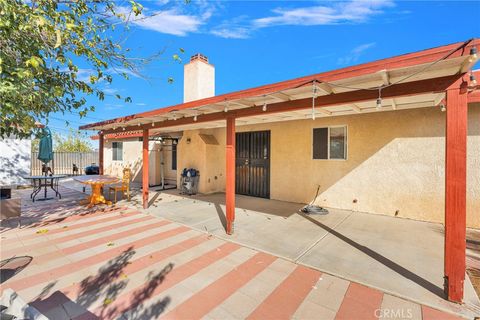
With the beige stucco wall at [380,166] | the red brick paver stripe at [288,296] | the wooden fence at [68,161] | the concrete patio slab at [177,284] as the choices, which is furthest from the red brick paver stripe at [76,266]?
the wooden fence at [68,161]

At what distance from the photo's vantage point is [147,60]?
444 cm

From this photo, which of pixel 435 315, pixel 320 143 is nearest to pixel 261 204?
pixel 320 143

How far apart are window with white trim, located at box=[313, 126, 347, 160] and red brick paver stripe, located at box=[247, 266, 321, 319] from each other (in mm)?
4524

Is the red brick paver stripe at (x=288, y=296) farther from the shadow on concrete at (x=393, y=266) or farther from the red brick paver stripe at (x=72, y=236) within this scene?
the red brick paver stripe at (x=72, y=236)

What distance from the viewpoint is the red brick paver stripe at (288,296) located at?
2.34m

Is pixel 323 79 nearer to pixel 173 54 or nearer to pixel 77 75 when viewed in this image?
pixel 173 54

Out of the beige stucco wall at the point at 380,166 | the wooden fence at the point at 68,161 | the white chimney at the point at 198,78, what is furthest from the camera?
the wooden fence at the point at 68,161

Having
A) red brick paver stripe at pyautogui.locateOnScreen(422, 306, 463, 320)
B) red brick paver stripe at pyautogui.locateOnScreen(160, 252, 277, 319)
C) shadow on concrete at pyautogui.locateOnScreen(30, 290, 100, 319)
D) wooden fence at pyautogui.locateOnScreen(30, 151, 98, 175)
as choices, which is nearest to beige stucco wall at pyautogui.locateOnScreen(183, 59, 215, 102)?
red brick paver stripe at pyautogui.locateOnScreen(160, 252, 277, 319)

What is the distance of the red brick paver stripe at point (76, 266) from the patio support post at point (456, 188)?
14.6 feet

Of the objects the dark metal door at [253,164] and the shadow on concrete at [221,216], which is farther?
the dark metal door at [253,164]

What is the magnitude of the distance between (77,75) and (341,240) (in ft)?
19.7

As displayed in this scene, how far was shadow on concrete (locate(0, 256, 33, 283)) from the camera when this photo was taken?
3044 millimetres

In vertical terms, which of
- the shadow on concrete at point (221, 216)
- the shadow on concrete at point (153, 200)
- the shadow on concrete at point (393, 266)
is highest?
the shadow on concrete at point (153, 200)

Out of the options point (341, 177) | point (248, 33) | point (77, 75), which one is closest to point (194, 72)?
point (248, 33)
